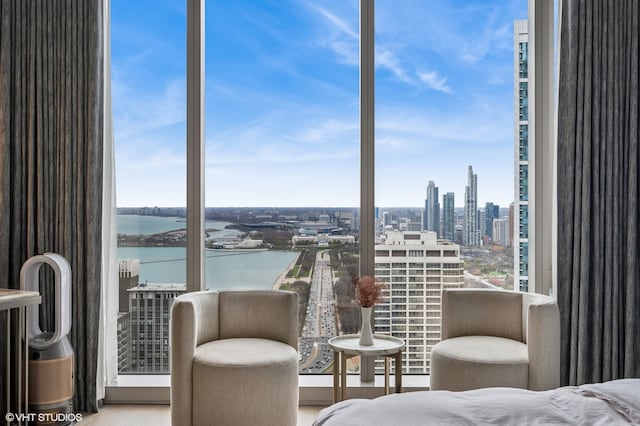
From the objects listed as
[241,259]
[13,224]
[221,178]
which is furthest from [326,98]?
[13,224]

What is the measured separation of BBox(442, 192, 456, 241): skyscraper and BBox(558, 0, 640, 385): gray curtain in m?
0.68

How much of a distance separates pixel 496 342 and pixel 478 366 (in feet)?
1.20

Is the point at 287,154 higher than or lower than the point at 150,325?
higher

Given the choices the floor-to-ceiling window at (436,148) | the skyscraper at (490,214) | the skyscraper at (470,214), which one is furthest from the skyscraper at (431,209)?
the skyscraper at (490,214)

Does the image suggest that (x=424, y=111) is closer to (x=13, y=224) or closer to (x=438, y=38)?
(x=438, y=38)

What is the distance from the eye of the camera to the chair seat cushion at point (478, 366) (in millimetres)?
2553

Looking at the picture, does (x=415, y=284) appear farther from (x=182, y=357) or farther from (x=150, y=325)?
(x=150, y=325)

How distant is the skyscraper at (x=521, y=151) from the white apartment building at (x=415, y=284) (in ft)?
1.34

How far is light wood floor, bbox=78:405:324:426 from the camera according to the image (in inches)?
119

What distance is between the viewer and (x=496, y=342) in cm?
287

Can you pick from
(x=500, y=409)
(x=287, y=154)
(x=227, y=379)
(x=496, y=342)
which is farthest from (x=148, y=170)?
(x=500, y=409)

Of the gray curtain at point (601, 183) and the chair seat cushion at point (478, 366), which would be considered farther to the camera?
the gray curtain at point (601, 183)

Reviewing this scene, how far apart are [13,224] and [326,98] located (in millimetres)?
2054

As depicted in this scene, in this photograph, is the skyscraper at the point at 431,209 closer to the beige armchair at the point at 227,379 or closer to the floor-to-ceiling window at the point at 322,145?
the floor-to-ceiling window at the point at 322,145
